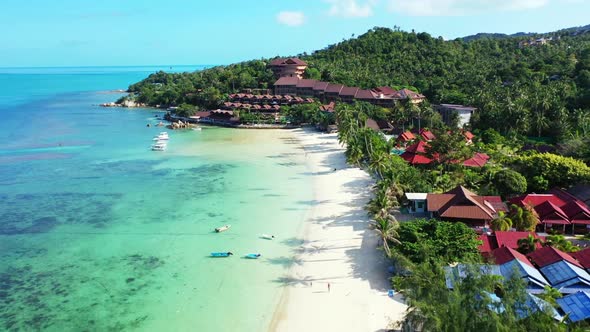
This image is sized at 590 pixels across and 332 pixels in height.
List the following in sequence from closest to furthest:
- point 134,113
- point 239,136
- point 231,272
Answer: point 231,272 → point 239,136 → point 134,113

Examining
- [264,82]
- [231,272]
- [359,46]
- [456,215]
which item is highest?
[359,46]

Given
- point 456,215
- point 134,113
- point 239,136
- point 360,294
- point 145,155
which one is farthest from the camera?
point 134,113

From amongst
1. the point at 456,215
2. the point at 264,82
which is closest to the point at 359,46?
the point at 264,82

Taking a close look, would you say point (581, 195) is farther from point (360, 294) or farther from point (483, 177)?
point (360, 294)

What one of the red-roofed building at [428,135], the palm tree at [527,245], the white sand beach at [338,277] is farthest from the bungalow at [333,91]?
the palm tree at [527,245]

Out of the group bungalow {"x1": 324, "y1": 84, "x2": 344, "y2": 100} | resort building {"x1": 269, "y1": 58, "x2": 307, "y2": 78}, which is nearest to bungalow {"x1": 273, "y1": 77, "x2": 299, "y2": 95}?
resort building {"x1": 269, "y1": 58, "x2": 307, "y2": 78}

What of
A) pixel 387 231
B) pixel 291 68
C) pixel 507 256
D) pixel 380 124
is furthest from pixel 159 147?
pixel 291 68

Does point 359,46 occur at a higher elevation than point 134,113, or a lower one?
higher
